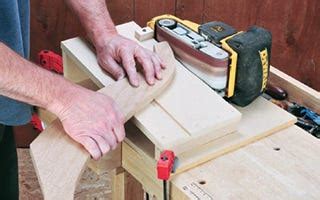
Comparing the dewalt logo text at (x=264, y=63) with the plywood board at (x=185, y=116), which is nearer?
the plywood board at (x=185, y=116)

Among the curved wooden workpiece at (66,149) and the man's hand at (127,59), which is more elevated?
the man's hand at (127,59)

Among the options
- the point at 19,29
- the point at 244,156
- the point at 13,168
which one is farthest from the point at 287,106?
the point at 13,168

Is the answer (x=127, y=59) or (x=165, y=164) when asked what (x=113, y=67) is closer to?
(x=127, y=59)

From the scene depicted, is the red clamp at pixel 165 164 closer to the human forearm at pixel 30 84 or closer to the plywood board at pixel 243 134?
the plywood board at pixel 243 134

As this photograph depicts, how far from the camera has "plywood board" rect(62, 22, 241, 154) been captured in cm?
110

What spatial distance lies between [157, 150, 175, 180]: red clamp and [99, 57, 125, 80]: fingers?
0.79ft

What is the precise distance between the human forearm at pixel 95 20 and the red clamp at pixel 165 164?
1.21 ft

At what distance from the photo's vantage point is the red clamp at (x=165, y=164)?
1.05 metres

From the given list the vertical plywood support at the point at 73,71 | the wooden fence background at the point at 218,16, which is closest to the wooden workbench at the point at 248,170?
the vertical plywood support at the point at 73,71

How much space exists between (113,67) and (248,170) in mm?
370

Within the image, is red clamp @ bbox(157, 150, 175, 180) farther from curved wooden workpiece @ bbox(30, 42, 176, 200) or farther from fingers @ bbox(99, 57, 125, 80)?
fingers @ bbox(99, 57, 125, 80)

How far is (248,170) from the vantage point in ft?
3.61

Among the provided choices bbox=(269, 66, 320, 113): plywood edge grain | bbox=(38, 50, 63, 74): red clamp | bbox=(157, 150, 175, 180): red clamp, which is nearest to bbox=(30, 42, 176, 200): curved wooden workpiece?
bbox=(157, 150, 175, 180): red clamp

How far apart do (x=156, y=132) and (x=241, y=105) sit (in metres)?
0.24
